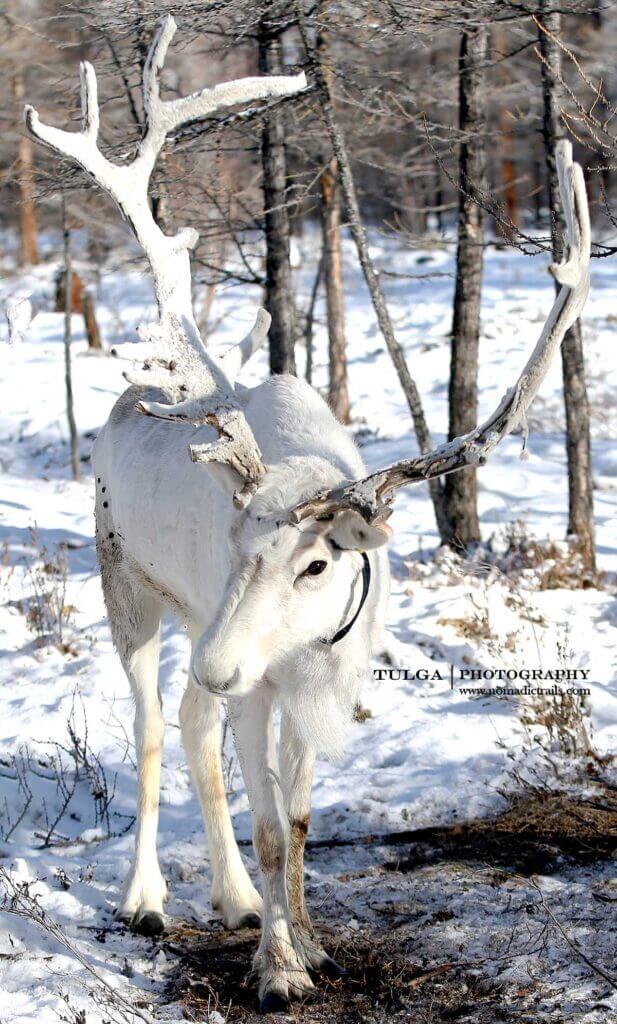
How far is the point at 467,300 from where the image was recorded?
8.51 m

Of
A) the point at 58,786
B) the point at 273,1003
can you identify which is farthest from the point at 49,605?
the point at 273,1003

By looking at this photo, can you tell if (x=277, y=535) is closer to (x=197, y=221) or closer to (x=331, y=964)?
(x=331, y=964)

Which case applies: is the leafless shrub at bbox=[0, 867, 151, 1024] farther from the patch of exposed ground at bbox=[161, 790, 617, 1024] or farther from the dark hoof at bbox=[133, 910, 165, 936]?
the dark hoof at bbox=[133, 910, 165, 936]

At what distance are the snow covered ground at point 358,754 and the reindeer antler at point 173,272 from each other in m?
0.27

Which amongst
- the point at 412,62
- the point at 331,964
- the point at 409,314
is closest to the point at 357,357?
the point at 409,314

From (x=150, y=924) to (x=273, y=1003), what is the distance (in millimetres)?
833

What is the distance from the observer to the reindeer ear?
134 inches

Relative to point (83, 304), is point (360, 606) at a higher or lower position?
lower

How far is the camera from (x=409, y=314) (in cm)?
1986

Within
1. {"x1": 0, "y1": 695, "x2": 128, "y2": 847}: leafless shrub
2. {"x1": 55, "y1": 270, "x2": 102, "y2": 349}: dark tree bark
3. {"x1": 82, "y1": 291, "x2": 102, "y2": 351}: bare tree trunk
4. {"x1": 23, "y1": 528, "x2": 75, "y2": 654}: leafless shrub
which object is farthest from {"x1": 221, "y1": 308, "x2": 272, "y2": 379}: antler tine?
{"x1": 82, "y1": 291, "x2": 102, "y2": 351}: bare tree trunk

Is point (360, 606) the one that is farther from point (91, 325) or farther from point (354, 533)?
point (91, 325)

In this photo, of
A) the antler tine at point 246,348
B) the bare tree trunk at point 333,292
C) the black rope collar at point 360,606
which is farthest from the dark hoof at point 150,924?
the bare tree trunk at point 333,292

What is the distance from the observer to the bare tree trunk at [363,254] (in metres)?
7.58

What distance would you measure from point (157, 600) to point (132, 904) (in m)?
1.33
